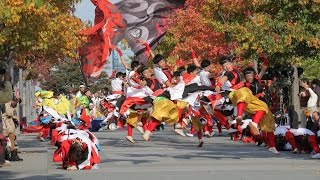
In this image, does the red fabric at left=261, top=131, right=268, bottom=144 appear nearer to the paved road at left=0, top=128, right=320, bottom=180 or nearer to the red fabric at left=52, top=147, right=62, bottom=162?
the paved road at left=0, top=128, right=320, bottom=180

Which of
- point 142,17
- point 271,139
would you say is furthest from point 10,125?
point 142,17

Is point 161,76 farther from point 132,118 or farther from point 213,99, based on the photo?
point 132,118

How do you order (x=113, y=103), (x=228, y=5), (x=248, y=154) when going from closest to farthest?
(x=248, y=154) → (x=113, y=103) → (x=228, y=5)

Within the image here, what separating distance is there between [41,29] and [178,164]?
20.9ft

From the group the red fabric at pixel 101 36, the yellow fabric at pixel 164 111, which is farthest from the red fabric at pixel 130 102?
the red fabric at pixel 101 36

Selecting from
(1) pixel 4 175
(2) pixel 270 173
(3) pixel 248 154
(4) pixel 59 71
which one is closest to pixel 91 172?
(1) pixel 4 175

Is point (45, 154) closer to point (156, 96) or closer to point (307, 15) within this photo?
point (156, 96)

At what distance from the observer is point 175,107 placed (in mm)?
20734

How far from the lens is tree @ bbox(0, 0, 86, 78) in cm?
1967

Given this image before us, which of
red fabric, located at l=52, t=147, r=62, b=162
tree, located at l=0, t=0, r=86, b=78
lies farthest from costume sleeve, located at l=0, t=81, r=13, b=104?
tree, located at l=0, t=0, r=86, b=78

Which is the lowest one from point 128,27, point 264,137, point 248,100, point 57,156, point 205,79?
point 57,156

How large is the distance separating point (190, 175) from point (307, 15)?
7.62 meters

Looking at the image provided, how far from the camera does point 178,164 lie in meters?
16.5

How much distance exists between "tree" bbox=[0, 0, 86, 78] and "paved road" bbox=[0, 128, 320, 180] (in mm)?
2609
